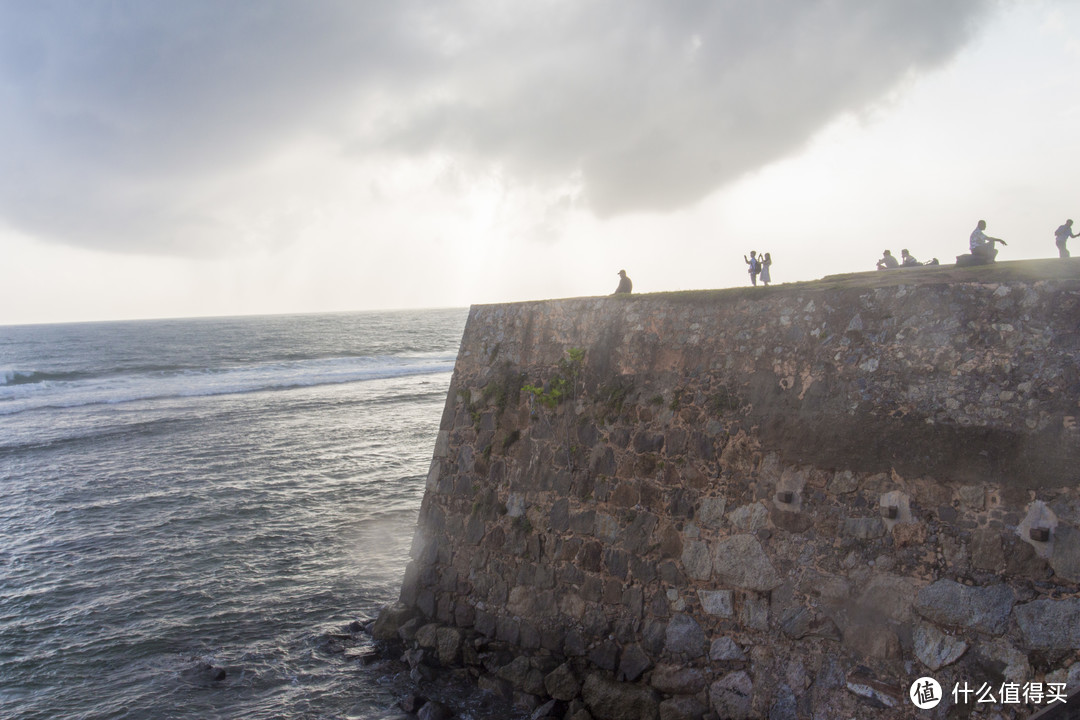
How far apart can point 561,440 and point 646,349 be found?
1.71 meters

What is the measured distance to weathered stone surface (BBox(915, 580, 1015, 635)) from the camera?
554cm

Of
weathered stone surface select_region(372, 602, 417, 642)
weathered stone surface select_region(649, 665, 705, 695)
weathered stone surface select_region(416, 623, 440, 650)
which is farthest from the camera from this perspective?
weathered stone surface select_region(372, 602, 417, 642)

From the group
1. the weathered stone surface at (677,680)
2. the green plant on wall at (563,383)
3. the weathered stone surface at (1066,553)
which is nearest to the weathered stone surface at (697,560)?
the weathered stone surface at (677,680)

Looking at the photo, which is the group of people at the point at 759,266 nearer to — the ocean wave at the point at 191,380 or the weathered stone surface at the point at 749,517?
the weathered stone surface at the point at 749,517

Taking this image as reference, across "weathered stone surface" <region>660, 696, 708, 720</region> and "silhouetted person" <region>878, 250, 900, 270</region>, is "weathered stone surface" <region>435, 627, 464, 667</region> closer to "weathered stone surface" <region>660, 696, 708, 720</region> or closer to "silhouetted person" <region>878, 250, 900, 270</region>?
"weathered stone surface" <region>660, 696, 708, 720</region>

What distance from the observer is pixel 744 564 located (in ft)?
22.9

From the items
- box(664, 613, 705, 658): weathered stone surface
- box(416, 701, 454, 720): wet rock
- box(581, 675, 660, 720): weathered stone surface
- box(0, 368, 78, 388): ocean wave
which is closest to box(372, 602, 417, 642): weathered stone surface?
box(416, 701, 454, 720): wet rock

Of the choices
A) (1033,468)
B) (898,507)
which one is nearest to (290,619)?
(898,507)

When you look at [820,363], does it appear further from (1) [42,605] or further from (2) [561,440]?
(1) [42,605]

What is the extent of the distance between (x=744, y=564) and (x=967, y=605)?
1991mm

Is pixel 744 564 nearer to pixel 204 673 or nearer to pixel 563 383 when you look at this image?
pixel 563 383

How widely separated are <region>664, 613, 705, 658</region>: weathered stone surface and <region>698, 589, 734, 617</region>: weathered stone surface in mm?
233

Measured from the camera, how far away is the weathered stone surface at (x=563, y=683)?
25.5 ft

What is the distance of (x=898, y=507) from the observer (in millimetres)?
6102
